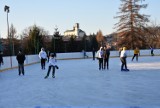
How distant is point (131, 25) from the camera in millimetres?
61250

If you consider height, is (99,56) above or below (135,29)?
below

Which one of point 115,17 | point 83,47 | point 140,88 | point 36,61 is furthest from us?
point 83,47

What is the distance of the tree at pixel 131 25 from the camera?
6000 cm

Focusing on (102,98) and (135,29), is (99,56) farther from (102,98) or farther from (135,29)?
(135,29)

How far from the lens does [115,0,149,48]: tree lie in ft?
197

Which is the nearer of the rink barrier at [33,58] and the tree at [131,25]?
the rink barrier at [33,58]

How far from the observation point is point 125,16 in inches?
2478

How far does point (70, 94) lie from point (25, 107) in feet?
7.42

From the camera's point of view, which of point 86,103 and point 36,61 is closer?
point 86,103

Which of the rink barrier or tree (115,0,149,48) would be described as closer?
the rink barrier

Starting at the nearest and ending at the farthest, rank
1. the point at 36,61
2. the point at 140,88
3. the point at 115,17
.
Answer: the point at 140,88 < the point at 36,61 < the point at 115,17

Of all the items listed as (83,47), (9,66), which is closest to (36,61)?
(9,66)

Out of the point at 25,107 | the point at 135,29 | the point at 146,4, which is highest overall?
the point at 146,4

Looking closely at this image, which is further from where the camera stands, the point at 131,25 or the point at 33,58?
the point at 131,25
